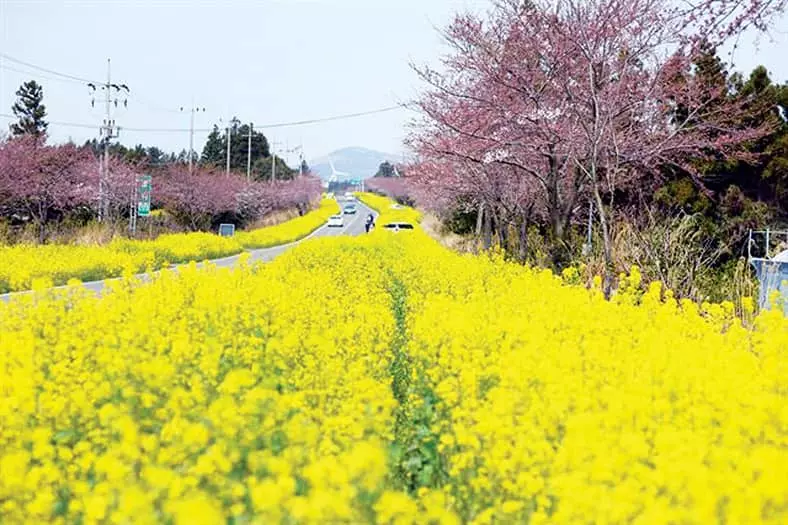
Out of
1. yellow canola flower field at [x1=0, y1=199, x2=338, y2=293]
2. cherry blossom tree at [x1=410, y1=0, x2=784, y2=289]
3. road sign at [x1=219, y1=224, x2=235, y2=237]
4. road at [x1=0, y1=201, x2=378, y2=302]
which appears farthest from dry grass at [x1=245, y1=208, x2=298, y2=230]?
cherry blossom tree at [x1=410, y1=0, x2=784, y2=289]

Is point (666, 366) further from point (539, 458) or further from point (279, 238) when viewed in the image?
point (279, 238)

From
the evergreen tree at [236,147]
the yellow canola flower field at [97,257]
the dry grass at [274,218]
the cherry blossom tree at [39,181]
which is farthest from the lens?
the evergreen tree at [236,147]

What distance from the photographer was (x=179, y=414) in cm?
407

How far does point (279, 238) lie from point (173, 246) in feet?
52.2

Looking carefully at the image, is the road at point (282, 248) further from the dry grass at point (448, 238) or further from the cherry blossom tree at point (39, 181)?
the cherry blossom tree at point (39, 181)

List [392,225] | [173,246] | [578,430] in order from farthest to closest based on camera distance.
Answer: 1. [392,225]
2. [173,246]
3. [578,430]

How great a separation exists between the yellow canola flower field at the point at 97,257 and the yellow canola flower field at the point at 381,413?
11.2 ft

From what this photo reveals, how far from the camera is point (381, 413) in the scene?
4.48 meters

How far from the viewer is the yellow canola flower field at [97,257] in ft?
56.5

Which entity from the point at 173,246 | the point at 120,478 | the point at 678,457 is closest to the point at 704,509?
the point at 678,457

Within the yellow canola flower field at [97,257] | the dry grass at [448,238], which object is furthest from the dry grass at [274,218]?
the yellow canola flower field at [97,257]

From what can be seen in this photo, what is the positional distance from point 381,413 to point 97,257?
1947 cm

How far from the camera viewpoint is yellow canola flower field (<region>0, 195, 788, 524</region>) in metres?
3.07

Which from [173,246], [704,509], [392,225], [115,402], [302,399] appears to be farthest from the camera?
[392,225]
